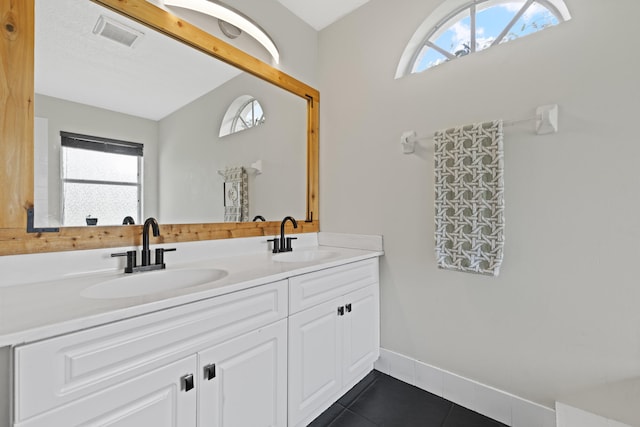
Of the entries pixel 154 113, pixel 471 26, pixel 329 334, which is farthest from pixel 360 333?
pixel 471 26

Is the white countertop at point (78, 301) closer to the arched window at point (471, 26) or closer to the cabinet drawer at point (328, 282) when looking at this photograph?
the cabinet drawer at point (328, 282)

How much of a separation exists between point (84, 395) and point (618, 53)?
225 centimetres

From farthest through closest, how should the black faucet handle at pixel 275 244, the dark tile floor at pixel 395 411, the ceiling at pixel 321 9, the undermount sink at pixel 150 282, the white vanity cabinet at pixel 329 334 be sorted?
the ceiling at pixel 321 9
the black faucet handle at pixel 275 244
the dark tile floor at pixel 395 411
the white vanity cabinet at pixel 329 334
the undermount sink at pixel 150 282

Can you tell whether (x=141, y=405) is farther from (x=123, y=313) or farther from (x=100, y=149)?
(x=100, y=149)

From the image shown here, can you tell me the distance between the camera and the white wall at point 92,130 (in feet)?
3.70

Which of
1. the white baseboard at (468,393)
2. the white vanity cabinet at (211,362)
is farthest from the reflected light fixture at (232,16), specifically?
the white baseboard at (468,393)

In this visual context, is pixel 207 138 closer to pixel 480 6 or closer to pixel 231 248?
pixel 231 248

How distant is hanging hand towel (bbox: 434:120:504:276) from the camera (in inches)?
56.1

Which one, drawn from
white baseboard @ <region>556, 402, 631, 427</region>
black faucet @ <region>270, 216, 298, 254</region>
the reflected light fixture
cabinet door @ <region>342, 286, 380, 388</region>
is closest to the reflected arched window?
the reflected light fixture

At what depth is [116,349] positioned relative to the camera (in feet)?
2.56

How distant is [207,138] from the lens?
64.4 inches

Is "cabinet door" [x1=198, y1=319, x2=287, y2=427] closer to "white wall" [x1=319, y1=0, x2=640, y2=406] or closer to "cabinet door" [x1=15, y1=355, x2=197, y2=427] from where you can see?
"cabinet door" [x1=15, y1=355, x2=197, y2=427]

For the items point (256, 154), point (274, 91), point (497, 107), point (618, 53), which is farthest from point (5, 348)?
point (618, 53)

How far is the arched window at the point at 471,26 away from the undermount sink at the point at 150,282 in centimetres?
172
